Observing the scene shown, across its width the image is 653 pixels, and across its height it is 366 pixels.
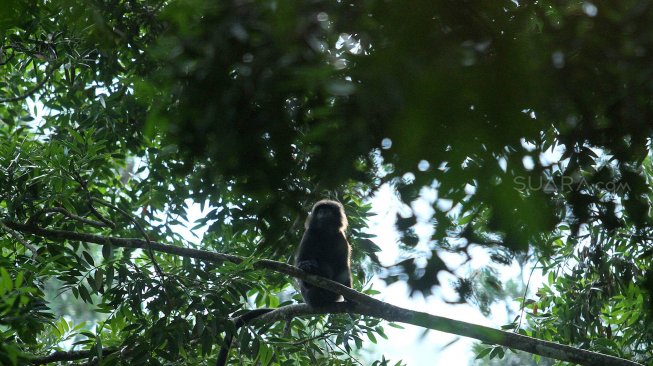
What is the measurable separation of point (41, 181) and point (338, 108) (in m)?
3.70

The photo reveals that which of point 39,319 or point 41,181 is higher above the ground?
point 41,181

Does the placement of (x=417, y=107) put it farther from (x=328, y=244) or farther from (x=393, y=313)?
(x=328, y=244)

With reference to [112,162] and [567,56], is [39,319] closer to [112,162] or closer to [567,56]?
[112,162]

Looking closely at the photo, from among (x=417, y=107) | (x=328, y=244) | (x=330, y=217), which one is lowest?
(x=417, y=107)

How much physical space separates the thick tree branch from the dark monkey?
55.1 inches

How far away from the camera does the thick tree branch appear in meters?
4.25

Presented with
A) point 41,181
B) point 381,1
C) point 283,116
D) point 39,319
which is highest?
point 41,181

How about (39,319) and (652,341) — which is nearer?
(39,319)

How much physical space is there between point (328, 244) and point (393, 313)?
2251 millimetres

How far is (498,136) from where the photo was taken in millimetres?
Result: 1712

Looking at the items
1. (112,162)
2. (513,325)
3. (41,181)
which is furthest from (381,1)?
(112,162)

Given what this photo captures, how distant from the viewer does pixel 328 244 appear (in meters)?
6.85

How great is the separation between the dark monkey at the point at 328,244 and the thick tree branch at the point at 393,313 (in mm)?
1401

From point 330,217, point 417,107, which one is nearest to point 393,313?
point 330,217
